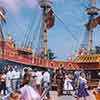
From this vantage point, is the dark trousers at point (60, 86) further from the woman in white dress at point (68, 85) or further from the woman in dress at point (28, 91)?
the woman in dress at point (28, 91)

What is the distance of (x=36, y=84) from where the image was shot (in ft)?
36.6

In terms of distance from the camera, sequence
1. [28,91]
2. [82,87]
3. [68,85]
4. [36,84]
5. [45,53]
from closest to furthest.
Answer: [28,91] → [36,84] → [82,87] → [68,85] → [45,53]

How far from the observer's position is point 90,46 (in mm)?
76062

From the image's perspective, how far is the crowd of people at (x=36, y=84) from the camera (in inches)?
370

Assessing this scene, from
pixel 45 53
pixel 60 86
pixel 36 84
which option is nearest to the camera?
pixel 36 84

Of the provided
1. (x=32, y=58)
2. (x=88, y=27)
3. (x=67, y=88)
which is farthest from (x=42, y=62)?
(x=67, y=88)

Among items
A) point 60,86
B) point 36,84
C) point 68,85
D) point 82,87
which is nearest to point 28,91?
point 36,84

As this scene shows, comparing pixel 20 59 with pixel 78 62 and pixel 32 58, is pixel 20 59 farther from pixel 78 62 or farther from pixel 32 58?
pixel 78 62

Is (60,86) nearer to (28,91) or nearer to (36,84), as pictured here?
(36,84)

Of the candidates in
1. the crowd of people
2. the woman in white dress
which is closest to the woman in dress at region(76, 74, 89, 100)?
the crowd of people

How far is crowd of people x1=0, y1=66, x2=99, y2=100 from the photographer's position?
9398mm

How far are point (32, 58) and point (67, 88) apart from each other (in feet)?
112

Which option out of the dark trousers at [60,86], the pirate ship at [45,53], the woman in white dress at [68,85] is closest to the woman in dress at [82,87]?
the woman in white dress at [68,85]

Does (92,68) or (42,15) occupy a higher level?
(42,15)
